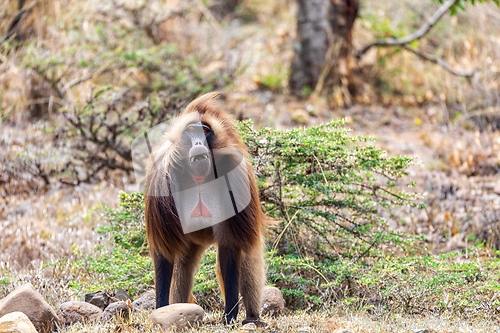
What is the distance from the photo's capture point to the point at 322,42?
370 inches

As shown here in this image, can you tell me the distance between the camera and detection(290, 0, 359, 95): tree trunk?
368 inches

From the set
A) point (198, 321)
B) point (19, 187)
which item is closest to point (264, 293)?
point (198, 321)

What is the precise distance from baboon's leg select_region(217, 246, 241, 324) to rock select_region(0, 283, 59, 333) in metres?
0.99

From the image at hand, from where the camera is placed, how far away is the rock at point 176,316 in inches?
109

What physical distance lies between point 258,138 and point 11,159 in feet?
12.9

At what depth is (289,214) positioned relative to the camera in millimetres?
4168

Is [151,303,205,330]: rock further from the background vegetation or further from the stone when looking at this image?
the stone

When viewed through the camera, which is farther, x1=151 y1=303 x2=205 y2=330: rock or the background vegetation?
the background vegetation

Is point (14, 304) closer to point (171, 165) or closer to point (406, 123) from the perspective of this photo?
point (171, 165)

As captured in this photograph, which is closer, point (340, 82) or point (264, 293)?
point (264, 293)

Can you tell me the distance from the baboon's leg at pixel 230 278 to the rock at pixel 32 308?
994 mm

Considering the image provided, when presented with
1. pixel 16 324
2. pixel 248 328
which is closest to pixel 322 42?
pixel 248 328

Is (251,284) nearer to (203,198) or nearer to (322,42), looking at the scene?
(203,198)

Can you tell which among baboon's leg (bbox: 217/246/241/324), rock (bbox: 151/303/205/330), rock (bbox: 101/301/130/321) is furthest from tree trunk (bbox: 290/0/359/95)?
rock (bbox: 151/303/205/330)
